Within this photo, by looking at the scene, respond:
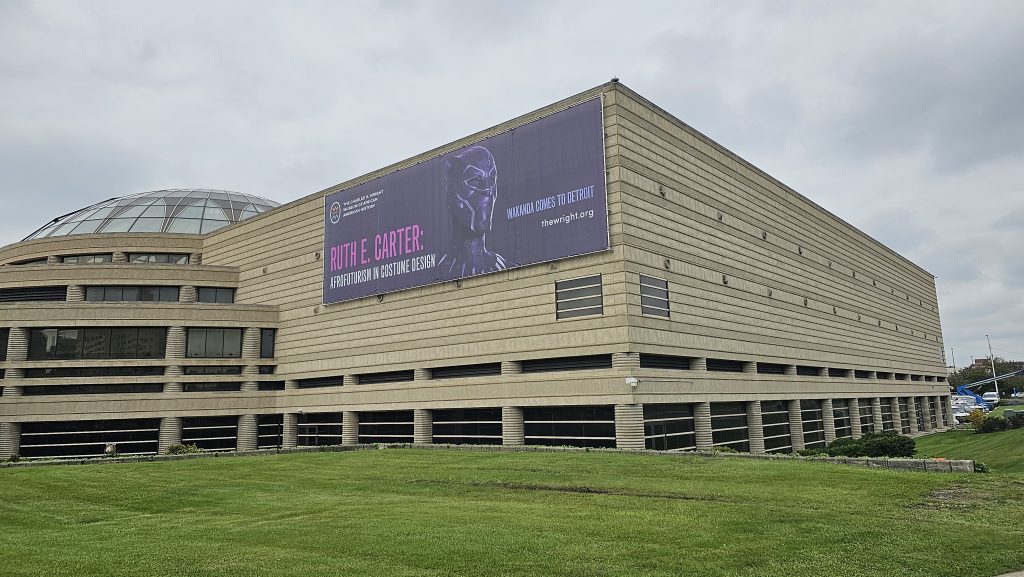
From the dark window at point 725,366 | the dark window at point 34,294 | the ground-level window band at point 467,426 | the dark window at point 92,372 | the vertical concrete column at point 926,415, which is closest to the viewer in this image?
the ground-level window band at point 467,426

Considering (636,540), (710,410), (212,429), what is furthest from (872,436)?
(212,429)

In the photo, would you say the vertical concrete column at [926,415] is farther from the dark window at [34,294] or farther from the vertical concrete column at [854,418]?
the dark window at [34,294]

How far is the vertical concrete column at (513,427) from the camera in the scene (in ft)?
145

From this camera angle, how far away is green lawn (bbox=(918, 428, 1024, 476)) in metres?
39.9

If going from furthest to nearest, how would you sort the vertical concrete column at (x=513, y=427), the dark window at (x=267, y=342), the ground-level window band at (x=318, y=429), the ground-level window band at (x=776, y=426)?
the dark window at (x=267, y=342)
the ground-level window band at (x=318, y=429)
the ground-level window band at (x=776, y=426)
the vertical concrete column at (x=513, y=427)

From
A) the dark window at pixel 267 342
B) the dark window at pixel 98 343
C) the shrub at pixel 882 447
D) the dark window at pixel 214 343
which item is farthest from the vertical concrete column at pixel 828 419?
the dark window at pixel 98 343

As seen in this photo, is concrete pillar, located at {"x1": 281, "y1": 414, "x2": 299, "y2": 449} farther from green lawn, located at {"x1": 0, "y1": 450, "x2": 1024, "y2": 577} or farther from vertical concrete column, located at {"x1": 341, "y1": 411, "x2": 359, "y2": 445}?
green lawn, located at {"x1": 0, "y1": 450, "x2": 1024, "y2": 577}

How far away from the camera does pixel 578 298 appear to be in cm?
4222

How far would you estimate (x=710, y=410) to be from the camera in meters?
47.0

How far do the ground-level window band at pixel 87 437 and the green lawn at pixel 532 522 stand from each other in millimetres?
31749

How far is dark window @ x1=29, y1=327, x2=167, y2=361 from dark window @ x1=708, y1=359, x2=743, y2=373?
47.1 metres

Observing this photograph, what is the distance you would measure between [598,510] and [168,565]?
33.2 feet

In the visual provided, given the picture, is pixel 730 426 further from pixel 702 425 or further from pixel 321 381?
pixel 321 381

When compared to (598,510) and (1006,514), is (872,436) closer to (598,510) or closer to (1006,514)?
(1006,514)
